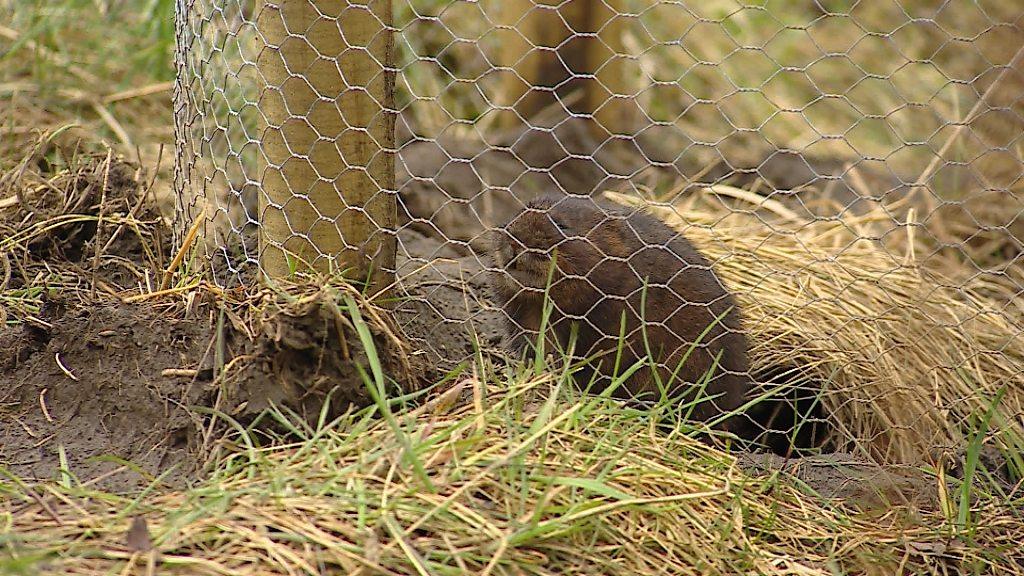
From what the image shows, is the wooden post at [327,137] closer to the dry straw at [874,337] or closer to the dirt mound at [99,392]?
the dirt mound at [99,392]

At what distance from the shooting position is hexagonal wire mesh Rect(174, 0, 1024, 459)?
285 centimetres

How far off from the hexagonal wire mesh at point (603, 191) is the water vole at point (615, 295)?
1 cm

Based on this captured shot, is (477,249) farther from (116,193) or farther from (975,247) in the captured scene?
(975,247)

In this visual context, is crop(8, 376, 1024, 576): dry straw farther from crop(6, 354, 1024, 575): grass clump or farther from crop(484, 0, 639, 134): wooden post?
crop(484, 0, 639, 134): wooden post

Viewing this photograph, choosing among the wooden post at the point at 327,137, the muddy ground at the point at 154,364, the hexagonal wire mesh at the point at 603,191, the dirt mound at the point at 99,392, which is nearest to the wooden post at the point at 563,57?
the hexagonal wire mesh at the point at 603,191

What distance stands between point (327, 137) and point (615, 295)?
0.96 meters

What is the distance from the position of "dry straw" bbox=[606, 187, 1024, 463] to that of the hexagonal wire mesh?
1cm

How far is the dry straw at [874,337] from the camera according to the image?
3.22 meters

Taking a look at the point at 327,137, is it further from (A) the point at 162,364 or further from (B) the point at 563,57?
(B) the point at 563,57

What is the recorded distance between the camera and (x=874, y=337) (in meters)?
3.59

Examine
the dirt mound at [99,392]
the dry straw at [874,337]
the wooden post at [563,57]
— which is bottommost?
the dry straw at [874,337]

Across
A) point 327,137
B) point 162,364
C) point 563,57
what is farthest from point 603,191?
point 162,364

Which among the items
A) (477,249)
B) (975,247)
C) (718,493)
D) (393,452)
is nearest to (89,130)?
(477,249)

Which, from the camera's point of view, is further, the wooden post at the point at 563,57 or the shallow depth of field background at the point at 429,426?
the wooden post at the point at 563,57
